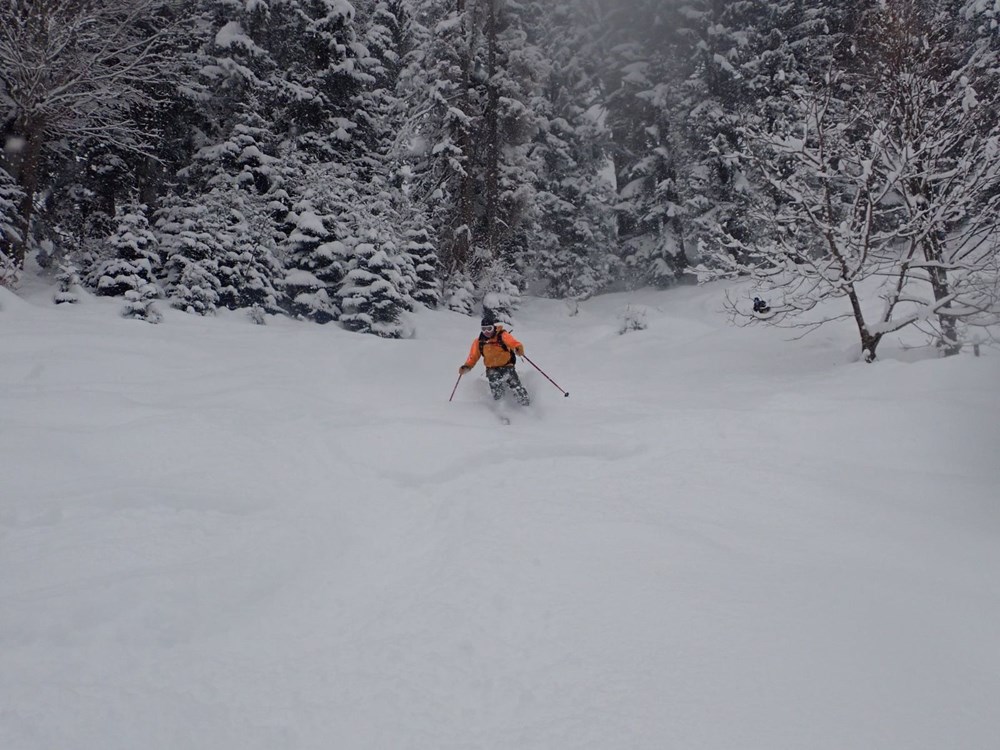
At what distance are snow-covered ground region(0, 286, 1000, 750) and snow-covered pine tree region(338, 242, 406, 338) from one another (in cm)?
636

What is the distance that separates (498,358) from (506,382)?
40 centimetres

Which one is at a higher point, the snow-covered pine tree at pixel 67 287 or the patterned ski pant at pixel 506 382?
the snow-covered pine tree at pixel 67 287

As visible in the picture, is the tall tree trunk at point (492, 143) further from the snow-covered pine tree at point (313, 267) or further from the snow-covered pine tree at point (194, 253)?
the snow-covered pine tree at point (194, 253)

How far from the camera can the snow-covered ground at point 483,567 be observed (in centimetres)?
239

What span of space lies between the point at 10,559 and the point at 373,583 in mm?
2015

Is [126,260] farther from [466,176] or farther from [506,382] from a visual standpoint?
[466,176]

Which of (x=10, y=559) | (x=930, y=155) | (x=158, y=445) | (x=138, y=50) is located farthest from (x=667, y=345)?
(x=138, y=50)

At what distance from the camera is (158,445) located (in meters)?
4.89

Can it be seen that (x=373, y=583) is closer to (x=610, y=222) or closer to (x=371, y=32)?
(x=371, y=32)

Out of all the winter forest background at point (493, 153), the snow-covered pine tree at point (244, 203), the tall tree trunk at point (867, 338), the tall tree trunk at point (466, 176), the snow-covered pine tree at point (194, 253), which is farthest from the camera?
the tall tree trunk at point (466, 176)

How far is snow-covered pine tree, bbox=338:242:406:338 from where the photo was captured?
13719 millimetres

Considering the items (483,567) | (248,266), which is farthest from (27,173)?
(483,567)

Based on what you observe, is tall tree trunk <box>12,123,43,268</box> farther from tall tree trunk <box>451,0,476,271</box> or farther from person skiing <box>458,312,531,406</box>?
tall tree trunk <box>451,0,476,271</box>

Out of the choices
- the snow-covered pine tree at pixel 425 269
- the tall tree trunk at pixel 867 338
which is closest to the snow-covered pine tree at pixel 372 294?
the snow-covered pine tree at pixel 425 269
